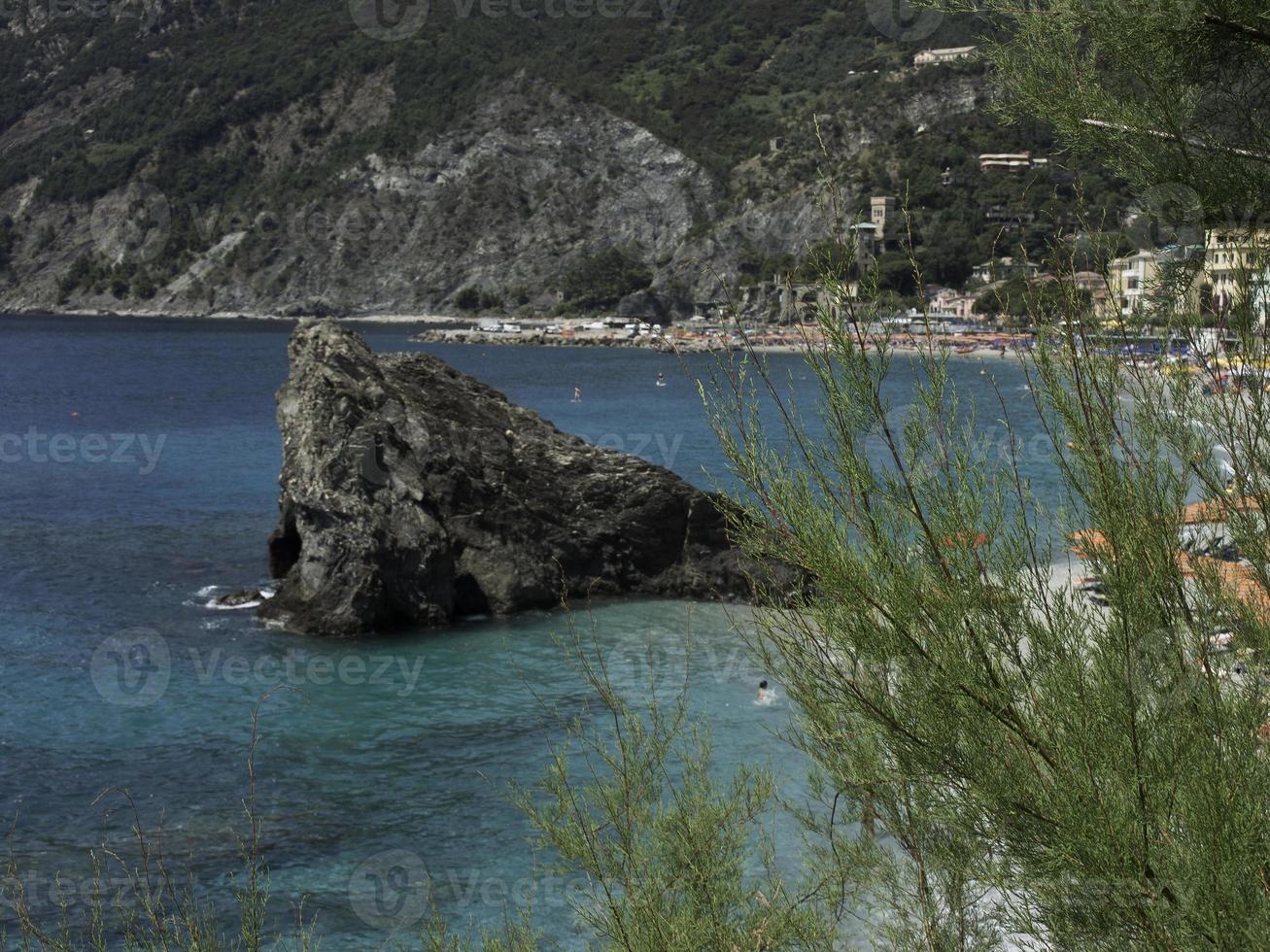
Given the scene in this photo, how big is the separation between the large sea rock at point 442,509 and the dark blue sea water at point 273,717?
29.5 inches

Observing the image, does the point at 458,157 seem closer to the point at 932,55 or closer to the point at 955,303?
the point at 932,55

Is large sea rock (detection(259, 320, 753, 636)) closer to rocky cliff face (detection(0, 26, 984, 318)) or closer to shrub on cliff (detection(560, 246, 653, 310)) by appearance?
rocky cliff face (detection(0, 26, 984, 318))

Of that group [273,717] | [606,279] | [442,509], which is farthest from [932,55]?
[273,717]

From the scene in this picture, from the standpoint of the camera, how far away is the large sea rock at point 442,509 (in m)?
18.7

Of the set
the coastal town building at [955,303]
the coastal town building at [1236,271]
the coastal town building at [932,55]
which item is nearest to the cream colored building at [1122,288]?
the coastal town building at [1236,271]

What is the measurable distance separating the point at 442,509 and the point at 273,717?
581 centimetres

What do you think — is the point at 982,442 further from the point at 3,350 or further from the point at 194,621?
the point at 3,350

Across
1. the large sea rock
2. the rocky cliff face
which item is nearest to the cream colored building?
the large sea rock

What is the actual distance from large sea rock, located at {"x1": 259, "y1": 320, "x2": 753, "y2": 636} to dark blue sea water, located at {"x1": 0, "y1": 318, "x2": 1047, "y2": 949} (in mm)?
750

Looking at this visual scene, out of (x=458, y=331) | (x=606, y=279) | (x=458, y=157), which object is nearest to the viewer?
(x=458, y=331)

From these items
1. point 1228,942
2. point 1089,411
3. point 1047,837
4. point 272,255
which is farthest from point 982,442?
point 272,255

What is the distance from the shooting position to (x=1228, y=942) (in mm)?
3490

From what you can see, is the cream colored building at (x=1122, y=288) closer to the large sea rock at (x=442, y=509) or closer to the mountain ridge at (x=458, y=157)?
the large sea rock at (x=442, y=509)

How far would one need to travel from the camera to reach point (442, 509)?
65.4 feet
